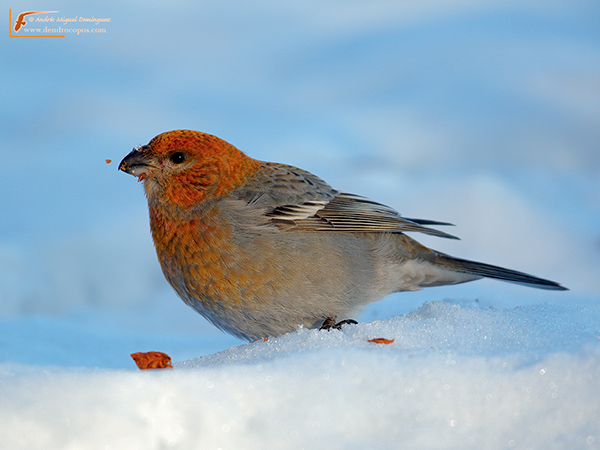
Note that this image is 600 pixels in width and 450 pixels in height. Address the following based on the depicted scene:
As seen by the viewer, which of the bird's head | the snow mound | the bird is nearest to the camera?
the snow mound

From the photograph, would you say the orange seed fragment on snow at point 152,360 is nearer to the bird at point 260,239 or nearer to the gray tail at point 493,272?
the bird at point 260,239

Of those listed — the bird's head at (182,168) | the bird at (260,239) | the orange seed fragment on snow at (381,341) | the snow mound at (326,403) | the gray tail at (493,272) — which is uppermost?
the bird's head at (182,168)

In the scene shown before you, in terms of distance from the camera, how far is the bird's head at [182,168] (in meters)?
3.97

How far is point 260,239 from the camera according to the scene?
3.77 metres

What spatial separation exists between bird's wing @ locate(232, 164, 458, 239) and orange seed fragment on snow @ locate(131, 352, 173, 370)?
1100mm

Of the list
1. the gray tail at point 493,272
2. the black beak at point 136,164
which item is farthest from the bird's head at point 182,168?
the gray tail at point 493,272

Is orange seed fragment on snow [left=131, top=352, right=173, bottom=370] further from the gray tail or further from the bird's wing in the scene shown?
the gray tail

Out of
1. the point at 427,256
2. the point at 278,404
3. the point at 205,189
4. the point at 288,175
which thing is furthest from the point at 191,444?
the point at 427,256

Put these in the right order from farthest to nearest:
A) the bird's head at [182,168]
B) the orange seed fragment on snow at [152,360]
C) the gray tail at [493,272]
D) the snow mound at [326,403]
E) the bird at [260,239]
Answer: the gray tail at [493,272] → the bird's head at [182,168] → the bird at [260,239] → the orange seed fragment on snow at [152,360] → the snow mound at [326,403]

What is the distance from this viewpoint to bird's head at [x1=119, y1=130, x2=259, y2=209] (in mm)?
3975

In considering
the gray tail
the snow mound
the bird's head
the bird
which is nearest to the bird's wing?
the bird

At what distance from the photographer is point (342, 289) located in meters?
3.92

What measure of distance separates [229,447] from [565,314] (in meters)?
2.61

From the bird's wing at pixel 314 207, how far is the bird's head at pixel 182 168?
208 mm
